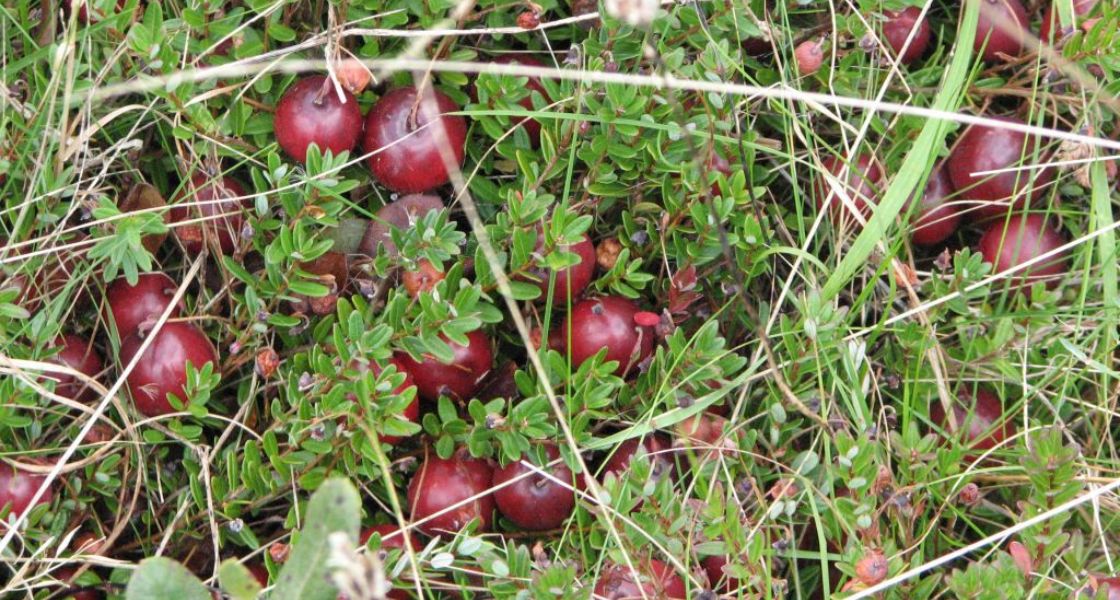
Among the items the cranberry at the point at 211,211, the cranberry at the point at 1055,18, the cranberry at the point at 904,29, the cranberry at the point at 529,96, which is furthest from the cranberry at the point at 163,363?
the cranberry at the point at 1055,18

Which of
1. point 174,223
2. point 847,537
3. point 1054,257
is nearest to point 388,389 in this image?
point 174,223

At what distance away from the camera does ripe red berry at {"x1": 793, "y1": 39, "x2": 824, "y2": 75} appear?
336 centimetres

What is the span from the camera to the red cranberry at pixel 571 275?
3021mm

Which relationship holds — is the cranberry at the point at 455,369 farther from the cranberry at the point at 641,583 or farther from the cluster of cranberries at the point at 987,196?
the cluster of cranberries at the point at 987,196

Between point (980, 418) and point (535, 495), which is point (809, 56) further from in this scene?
point (535, 495)

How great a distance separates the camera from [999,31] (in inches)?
137

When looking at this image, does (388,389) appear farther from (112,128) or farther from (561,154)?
(112,128)

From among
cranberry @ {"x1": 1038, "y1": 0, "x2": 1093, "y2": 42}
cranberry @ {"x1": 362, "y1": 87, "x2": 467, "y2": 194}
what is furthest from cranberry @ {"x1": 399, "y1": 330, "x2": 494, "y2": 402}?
cranberry @ {"x1": 1038, "y1": 0, "x2": 1093, "y2": 42}

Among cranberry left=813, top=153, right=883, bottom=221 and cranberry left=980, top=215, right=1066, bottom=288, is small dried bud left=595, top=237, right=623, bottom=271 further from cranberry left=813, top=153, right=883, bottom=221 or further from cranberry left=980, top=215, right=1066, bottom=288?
cranberry left=980, top=215, right=1066, bottom=288

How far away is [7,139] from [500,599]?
6.14 ft

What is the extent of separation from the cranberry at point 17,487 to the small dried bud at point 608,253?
1609 mm

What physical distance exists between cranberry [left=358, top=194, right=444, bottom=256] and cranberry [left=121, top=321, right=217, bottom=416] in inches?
21.9

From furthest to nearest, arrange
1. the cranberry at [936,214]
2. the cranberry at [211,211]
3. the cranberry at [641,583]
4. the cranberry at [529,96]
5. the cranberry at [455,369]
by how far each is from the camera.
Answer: the cranberry at [936,214]
the cranberry at [529,96]
the cranberry at [211,211]
the cranberry at [455,369]
the cranberry at [641,583]

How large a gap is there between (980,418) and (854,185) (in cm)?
78
